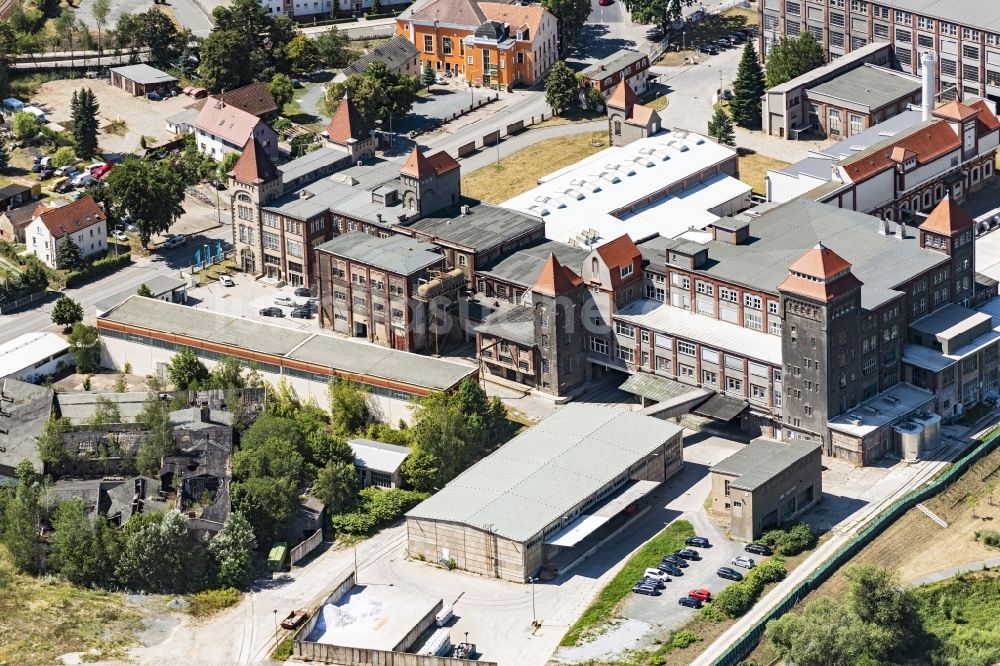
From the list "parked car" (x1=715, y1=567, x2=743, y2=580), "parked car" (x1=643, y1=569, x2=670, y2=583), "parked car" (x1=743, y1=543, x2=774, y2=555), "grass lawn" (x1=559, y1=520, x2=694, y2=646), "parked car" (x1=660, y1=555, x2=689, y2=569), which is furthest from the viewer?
"parked car" (x1=743, y1=543, x2=774, y2=555)

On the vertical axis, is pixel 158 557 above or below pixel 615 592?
Answer: above

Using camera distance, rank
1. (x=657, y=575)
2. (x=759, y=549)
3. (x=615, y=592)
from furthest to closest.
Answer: (x=759, y=549) → (x=657, y=575) → (x=615, y=592)

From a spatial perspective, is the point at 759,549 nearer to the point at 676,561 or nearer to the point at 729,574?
the point at 729,574

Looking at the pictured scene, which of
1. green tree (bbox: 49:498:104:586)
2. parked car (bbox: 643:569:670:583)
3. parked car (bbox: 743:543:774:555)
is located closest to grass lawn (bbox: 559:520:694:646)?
parked car (bbox: 643:569:670:583)

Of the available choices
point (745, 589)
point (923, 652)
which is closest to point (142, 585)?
point (745, 589)

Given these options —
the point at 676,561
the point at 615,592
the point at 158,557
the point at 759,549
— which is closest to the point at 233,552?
the point at 158,557

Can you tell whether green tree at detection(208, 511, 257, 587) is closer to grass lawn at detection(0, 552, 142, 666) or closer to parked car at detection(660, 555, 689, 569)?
grass lawn at detection(0, 552, 142, 666)

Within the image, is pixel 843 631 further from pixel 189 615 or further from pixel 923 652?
pixel 189 615

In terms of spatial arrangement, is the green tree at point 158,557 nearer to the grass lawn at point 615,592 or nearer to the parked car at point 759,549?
the grass lawn at point 615,592
